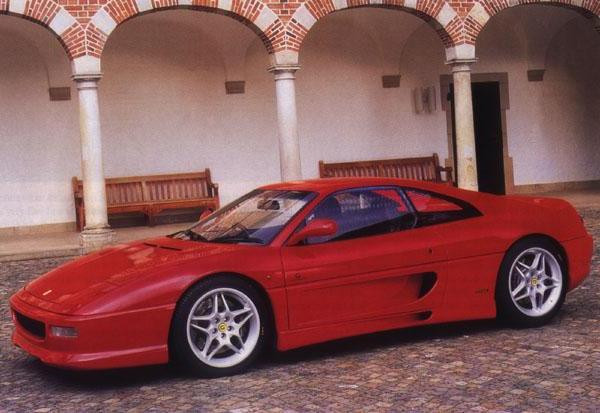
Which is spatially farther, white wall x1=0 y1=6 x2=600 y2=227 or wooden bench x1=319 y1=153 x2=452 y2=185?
wooden bench x1=319 y1=153 x2=452 y2=185

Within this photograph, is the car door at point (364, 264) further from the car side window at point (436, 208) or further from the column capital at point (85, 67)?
the column capital at point (85, 67)

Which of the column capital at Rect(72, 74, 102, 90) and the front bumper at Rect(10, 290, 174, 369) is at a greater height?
the column capital at Rect(72, 74, 102, 90)

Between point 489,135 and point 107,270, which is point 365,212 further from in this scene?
point 489,135

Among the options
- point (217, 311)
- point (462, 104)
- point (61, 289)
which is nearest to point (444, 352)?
point (217, 311)

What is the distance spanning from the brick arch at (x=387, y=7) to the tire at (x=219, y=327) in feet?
33.0

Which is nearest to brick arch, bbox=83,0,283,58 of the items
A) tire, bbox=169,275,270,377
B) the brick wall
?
the brick wall

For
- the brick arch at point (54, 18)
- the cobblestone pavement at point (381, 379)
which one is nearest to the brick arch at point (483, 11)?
the brick arch at point (54, 18)

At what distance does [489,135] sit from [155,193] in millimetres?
7327

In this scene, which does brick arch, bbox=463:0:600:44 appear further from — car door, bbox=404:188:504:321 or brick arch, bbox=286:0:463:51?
car door, bbox=404:188:504:321

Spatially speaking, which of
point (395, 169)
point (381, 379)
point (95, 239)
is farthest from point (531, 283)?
point (395, 169)

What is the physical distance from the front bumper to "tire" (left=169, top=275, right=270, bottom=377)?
0.10 m

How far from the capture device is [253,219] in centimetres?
682

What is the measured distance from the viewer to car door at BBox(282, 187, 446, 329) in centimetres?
632

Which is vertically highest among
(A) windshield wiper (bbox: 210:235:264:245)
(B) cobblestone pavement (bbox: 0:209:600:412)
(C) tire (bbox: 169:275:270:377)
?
(A) windshield wiper (bbox: 210:235:264:245)
